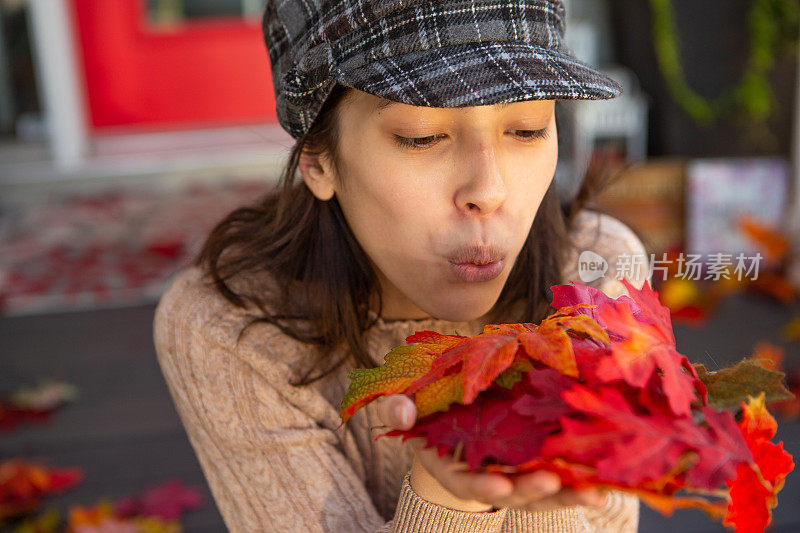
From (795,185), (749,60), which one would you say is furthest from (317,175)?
(749,60)

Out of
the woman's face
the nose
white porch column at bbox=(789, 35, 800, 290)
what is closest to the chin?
the woman's face

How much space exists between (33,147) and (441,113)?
8.46 meters

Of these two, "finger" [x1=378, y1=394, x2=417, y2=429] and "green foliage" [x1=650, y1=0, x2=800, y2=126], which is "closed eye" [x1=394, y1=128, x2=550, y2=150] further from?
"green foliage" [x1=650, y1=0, x2=800, y2=126]

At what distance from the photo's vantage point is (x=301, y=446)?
1252 millimetres

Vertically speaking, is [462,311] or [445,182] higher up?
[445,182]

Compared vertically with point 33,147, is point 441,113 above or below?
above

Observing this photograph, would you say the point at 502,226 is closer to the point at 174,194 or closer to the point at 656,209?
the point at 656,209

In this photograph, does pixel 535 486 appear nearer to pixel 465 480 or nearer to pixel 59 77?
pixel 465 480

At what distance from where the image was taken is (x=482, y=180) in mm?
954

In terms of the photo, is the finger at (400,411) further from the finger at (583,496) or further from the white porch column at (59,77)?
the white porch column at (59,77)

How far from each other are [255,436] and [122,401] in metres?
1.87

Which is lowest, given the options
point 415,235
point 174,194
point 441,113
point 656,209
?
point 174,194

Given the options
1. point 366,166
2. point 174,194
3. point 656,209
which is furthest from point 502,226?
point 174,194

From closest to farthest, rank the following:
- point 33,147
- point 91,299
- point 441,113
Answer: point 441,113
point 91,299
point 33,147
